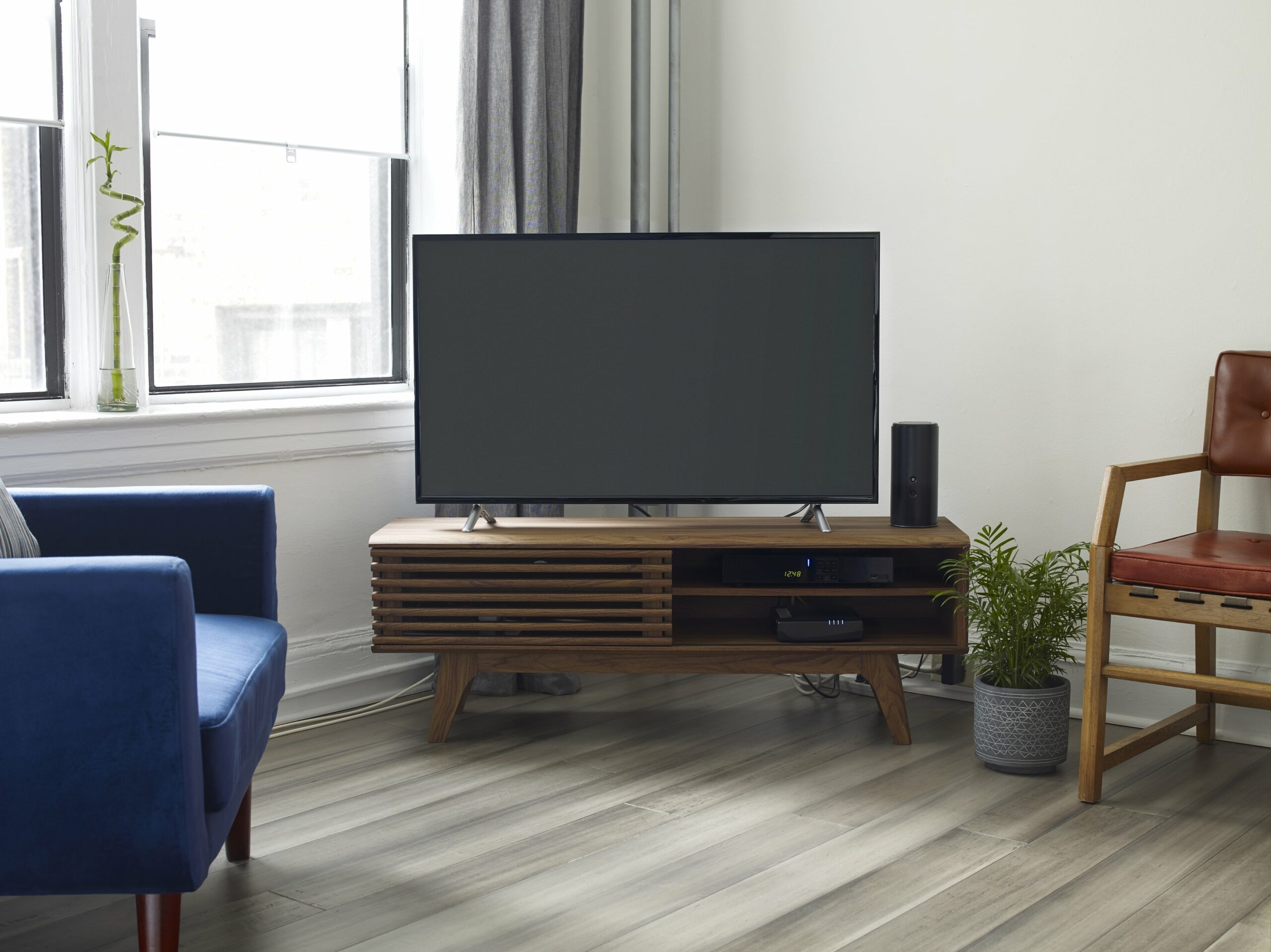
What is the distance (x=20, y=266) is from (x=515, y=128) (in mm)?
1291

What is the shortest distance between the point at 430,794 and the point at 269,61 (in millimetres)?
1857

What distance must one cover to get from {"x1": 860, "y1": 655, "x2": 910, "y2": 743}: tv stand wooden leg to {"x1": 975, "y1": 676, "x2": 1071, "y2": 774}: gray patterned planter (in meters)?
0.24

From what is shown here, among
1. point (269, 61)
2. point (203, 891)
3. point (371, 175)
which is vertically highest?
point (269, 61)

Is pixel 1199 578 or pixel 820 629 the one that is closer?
pixel 1199 578

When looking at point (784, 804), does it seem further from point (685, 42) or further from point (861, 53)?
point (685, 42)

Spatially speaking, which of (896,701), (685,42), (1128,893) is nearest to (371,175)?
(685,42)

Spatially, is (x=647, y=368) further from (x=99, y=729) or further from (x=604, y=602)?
(x=99, y=729)

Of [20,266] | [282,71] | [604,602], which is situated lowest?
[604,602]

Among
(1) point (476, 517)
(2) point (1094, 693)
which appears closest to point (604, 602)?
(1) point (476, 517)

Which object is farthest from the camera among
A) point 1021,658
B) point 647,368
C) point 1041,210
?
point 1041,210

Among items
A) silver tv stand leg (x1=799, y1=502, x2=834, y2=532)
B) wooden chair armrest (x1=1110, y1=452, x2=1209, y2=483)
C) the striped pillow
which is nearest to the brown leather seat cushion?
wooden chair armrest (x1=1110, y1=452, x2=1209, y2=483)

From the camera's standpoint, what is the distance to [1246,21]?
290 cm

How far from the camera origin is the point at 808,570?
9.79 feet

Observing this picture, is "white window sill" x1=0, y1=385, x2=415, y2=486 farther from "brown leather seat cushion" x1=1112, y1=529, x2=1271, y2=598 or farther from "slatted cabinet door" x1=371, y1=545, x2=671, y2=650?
"brown leather seat cushion" x1=1112, y1=529, x2=1271, y2=598
